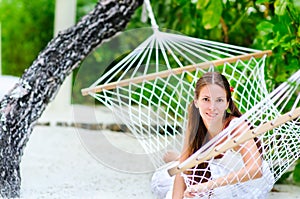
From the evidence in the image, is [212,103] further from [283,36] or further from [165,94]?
[283,36]

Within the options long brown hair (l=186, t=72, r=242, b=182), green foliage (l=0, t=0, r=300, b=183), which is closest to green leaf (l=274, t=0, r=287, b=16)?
green foliage (l=0, t=0, r=300, b=183)

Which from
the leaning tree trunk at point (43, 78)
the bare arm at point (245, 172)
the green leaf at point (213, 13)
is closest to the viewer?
the bare arm at point (245, 172)

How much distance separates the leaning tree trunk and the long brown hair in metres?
0.43

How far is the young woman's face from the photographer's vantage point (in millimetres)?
1646

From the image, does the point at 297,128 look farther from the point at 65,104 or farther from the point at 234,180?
the point at 65,104

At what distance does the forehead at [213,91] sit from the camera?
1.66m

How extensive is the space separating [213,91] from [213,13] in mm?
688

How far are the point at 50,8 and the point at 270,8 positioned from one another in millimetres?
2270

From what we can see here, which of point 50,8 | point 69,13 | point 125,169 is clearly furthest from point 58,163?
point 50,8

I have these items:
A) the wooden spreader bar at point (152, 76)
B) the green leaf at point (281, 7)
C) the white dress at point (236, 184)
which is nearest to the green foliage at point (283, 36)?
the green leaf at point (281, 7)

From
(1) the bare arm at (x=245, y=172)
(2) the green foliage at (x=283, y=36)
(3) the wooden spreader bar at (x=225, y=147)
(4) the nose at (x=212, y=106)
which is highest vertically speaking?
(2) the green foliage at (x=283, y=36)

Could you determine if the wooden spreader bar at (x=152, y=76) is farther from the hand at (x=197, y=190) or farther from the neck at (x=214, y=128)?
the hand at (x=197, y=190)

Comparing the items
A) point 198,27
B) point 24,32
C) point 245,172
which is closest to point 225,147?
point 245,172

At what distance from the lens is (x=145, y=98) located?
1.78m
